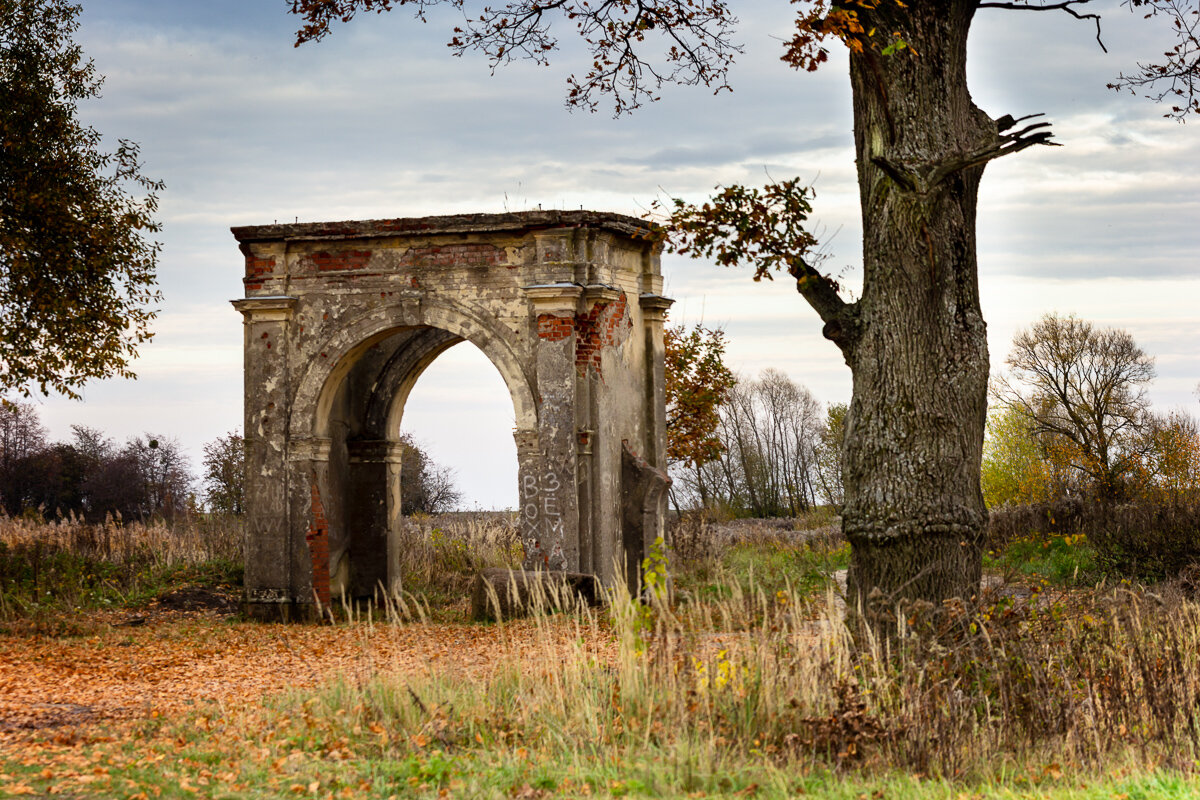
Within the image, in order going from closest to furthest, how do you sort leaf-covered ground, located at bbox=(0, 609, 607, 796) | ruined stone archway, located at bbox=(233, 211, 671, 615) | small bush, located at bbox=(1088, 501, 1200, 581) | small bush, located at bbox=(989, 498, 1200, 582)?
leaf-covered ground, located at bbox=(0, 609, 607, 796) < ruined stone archway, located at bbox=(233, 211, 671, 615) < small bush, located at bbox=(1088, 501, 1200, 581) < small bush, located at bbox=(989, 498, 1200, 582)

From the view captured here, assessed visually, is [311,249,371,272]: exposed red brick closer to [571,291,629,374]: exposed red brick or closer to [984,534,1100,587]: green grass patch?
[571,291,629,374]: exposed red brick

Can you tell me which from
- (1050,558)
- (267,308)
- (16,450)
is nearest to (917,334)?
(267,308)

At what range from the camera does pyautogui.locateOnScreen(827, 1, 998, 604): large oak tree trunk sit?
8.50 metres

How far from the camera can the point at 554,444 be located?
14000 millimetres

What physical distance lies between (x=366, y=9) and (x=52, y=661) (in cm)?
727

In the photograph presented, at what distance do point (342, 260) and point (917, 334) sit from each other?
8398 mm

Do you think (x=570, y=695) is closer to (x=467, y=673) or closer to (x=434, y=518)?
(x=467, y=673)

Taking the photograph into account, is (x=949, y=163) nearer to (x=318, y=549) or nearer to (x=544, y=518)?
(x=544, y=518)

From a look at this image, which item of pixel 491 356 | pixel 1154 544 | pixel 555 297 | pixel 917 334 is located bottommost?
pixel 1154 544

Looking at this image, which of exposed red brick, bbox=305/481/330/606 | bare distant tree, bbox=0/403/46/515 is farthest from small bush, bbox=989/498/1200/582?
bare distant tree, bbox=0/403/46/515

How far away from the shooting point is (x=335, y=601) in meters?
15.5

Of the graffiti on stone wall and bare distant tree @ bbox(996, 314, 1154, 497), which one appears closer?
the graffiti on stone wall

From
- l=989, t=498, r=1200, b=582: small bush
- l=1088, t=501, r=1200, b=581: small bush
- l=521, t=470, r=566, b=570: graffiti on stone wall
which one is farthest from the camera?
l=989, t=498, r=1200, b=582: small bush

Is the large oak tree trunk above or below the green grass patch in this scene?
above
